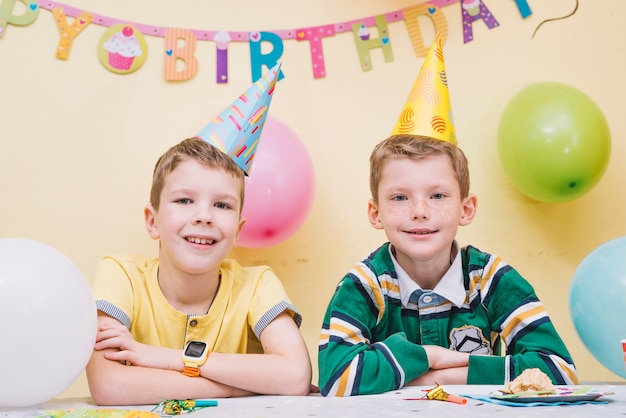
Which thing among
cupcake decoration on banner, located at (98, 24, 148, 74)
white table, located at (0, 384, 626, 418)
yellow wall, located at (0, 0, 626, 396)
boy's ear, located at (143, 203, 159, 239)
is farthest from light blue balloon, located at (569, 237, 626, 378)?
cupcake decoration on banner, located at (98, 24, 148, 74)

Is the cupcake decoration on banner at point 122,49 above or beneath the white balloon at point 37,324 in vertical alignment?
above

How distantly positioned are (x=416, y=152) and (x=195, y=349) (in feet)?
1.87

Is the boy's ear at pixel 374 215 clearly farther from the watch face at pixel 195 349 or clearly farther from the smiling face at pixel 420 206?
the watch face at pixel 195 349

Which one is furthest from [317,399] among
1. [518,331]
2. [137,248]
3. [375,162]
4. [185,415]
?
[137,248]

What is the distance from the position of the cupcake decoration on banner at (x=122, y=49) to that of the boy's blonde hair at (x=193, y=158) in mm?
582

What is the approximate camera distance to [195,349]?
4.18 feet

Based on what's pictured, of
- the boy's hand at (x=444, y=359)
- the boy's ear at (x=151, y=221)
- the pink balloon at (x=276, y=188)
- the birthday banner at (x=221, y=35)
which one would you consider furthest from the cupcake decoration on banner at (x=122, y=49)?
the boy's hand at (x=444, y=359)

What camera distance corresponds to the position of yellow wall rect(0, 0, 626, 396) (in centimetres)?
191

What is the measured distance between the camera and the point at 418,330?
1.40 meters

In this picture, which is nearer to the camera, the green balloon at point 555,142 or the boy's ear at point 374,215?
the boy's ear at point 374,215

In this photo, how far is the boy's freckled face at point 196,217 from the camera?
55.0 inches

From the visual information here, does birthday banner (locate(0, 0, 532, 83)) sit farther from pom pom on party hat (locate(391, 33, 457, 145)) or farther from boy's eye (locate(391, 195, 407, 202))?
boy's eye (locate(391, 195, 407, 202))

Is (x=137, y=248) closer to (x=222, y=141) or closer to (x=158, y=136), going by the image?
(x=158, y=136)

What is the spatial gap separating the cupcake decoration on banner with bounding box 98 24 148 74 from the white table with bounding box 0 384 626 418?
1.05 m
